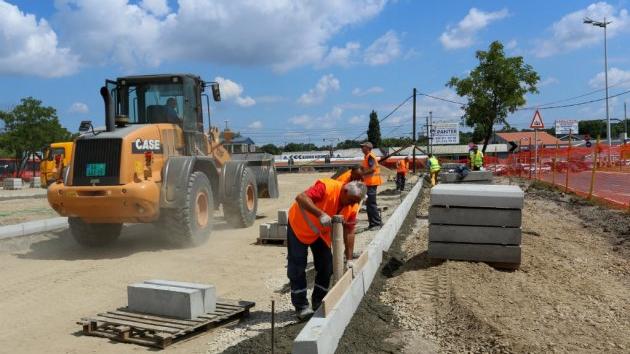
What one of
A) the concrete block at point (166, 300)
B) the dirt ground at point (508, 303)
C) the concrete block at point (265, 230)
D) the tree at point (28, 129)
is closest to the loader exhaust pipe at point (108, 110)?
the concrete block at point (265, 230)

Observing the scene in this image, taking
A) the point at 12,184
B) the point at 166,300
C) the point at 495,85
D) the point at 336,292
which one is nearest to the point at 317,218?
the point at 336,292

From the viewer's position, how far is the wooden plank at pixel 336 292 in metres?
4.36

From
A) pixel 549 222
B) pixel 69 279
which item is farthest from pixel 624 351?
pixel 549 222

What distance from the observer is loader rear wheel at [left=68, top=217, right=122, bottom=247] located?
9344mm

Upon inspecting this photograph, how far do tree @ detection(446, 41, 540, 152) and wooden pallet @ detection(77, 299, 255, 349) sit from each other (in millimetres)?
22414

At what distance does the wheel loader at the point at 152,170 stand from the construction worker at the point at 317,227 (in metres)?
3.87

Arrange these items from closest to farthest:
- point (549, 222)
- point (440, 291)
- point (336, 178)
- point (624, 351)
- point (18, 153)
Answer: point (624, 351) < point (336, 178) < point (440, 291) < point (549, 222) < point (18, 153)

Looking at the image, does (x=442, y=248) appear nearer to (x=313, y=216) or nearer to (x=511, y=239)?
(x=511, y=239)

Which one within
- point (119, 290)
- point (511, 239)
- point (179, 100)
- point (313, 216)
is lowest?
point (119, 290)

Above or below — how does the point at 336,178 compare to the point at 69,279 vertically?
above

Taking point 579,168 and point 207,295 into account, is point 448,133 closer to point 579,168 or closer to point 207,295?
point 579,168

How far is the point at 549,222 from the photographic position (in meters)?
11.3

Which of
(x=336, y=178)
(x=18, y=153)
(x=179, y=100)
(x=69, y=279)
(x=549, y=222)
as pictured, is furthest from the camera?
(x=18, y=153)

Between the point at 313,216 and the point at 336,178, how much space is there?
572 millimetres
